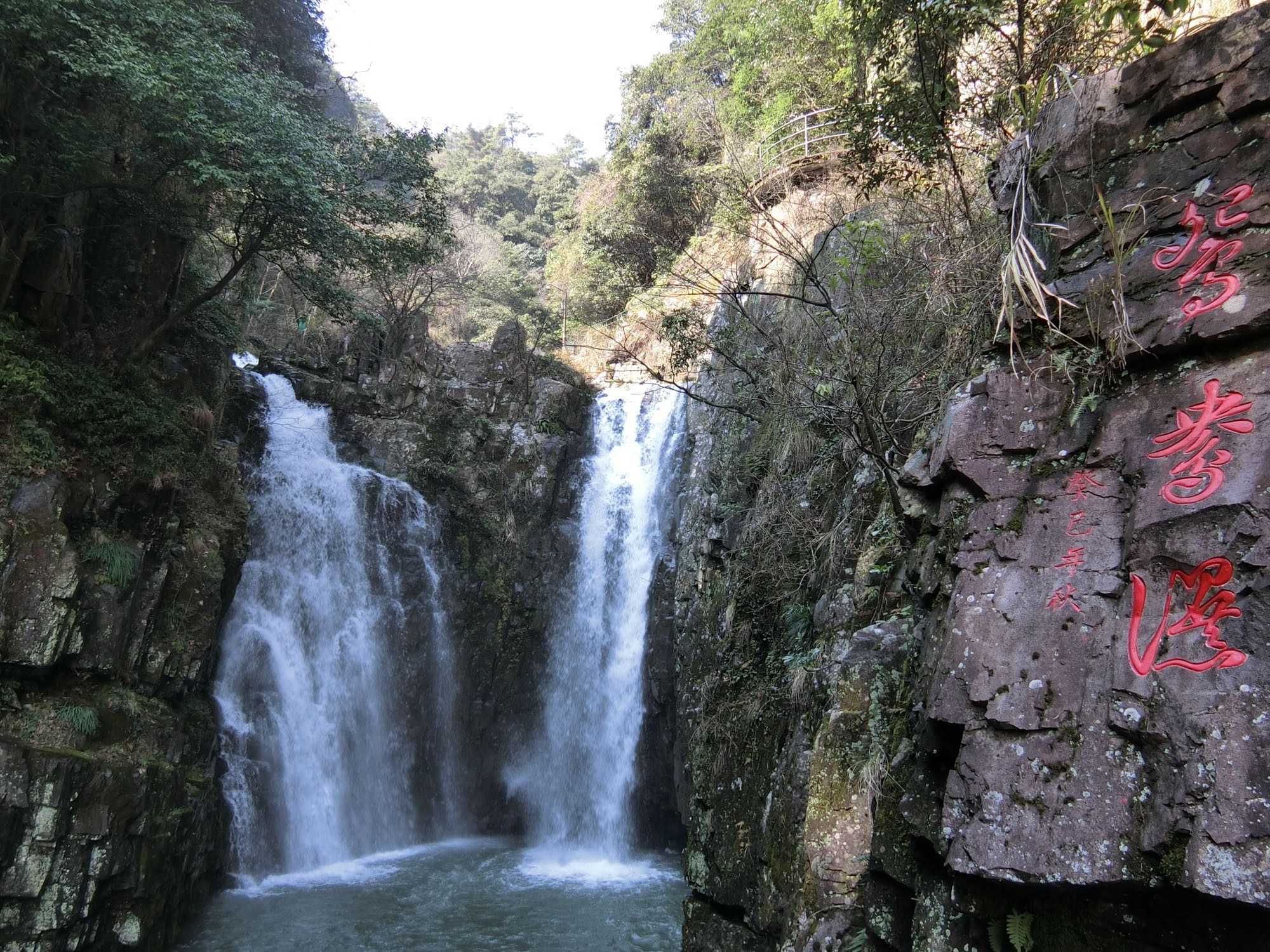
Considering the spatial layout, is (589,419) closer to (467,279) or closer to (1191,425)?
(467,279)

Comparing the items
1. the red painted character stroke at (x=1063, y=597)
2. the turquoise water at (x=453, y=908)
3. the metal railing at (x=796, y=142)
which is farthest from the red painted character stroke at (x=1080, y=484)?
the metal railing at (x=796, y=142)

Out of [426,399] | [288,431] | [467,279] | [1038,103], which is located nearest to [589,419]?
[426,399]

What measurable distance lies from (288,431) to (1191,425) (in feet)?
40.7

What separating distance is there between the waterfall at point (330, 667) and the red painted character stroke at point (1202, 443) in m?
9.99

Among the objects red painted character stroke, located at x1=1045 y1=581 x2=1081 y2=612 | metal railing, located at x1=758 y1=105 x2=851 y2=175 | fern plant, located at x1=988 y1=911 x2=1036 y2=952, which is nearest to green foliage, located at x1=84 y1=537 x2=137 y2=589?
fern plant, located at x1=988 y1=911 x2=1036 y2=952

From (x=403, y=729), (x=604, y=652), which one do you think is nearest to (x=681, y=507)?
(x=604, y=652)

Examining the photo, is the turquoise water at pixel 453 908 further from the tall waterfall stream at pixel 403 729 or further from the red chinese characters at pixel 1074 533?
the red chinese characters at pixel 1074 533

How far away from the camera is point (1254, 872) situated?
1918 mm

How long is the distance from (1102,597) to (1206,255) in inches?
54.4

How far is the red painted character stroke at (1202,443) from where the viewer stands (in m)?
2.48

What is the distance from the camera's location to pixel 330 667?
10.7 metres

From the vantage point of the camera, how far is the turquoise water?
756 centimetres

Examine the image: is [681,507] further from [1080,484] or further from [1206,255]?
[1206,255]

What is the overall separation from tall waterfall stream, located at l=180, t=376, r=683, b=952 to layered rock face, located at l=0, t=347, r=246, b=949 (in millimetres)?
920
